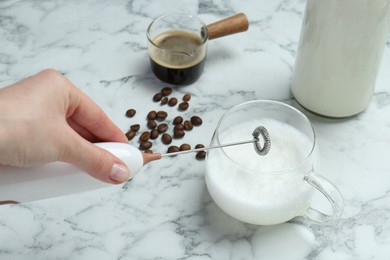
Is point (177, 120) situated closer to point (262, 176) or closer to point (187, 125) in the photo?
point (187, 125)

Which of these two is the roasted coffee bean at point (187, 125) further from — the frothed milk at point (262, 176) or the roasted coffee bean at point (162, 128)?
the frothed milk at point (262, 176)

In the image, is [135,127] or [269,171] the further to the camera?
[135,127]

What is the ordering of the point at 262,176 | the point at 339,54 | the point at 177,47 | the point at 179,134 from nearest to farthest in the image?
the point at 262,176
the point at 339,54
the point at 179,134
the point at 177,47

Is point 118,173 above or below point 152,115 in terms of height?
above

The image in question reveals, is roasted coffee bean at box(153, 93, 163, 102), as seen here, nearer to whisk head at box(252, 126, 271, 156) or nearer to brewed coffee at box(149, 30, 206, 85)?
brewed coffee at box(149, 30, 206, 85)

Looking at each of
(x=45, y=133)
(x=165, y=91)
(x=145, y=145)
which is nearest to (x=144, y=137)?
(x=145, y=145)

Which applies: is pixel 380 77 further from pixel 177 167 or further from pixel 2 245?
pixel 2 245

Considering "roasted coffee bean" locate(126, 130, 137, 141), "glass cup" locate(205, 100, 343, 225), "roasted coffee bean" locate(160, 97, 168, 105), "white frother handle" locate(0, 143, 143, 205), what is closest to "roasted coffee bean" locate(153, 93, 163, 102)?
"roasted coffee bean" locate(160, 97, 168, 105)
